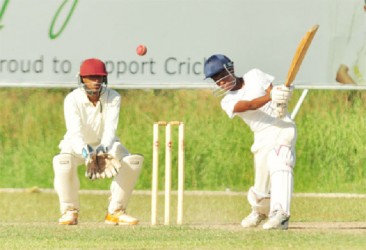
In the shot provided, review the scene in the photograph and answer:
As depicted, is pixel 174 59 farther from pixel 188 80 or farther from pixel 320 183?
pixel 320 183

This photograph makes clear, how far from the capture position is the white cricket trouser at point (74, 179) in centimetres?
1011

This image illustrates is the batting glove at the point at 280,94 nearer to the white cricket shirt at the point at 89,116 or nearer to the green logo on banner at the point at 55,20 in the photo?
the white cricket shirt at the point at 89,116

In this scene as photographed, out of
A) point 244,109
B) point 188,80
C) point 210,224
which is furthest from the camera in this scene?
point 188,80

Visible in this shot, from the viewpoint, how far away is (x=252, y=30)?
15336mm

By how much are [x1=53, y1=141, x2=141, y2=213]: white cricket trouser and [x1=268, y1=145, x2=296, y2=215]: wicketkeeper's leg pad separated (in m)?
1.01

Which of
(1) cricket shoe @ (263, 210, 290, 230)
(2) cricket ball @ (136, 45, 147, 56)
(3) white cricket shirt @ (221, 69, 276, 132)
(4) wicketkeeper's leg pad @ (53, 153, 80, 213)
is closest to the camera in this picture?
(1) cricket shoe @ (263, 210, 290, 230)

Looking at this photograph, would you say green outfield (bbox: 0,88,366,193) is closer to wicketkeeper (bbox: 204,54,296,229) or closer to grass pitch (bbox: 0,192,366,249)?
grass pitch (bbox: 0,192,366,249)

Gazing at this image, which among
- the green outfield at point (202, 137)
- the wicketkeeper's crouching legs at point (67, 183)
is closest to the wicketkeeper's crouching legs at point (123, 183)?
the wicketkeeper's crouching legs at point (67, 183)

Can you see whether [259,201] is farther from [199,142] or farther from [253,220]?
[199,142]

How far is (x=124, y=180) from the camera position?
33.4 feet

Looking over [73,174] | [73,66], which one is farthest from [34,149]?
[73,174]

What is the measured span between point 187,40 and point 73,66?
1.17m

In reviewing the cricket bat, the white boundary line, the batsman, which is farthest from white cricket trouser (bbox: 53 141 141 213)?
the white boundary line

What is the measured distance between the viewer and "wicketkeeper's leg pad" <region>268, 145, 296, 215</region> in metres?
9.58
